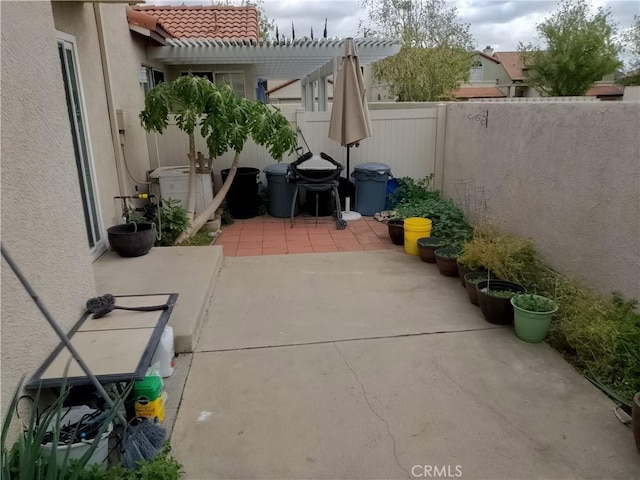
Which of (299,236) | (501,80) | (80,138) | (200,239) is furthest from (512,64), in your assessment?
(80,138)

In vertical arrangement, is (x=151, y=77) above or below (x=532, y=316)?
above

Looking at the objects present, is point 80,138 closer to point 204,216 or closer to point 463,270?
point 204,216

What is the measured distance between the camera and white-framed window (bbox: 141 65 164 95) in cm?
762

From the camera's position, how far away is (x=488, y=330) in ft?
12.2

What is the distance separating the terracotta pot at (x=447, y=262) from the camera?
477 cm

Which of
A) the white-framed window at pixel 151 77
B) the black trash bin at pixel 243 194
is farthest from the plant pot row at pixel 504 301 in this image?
the white-framed window at pixel 151 77

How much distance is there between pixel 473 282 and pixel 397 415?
181 centimetres

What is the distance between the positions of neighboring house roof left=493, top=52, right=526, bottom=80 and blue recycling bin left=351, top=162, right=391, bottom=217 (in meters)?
32.5

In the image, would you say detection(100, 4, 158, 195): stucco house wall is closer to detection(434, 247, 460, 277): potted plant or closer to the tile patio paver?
the tile patio paver

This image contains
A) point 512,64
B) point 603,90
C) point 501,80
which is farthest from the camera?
point 512,64

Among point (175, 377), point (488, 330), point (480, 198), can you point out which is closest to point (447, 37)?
point (480, 198)

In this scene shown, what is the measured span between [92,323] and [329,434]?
5.49 ft

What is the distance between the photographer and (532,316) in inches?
135

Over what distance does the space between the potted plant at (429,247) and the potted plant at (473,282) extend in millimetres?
922
